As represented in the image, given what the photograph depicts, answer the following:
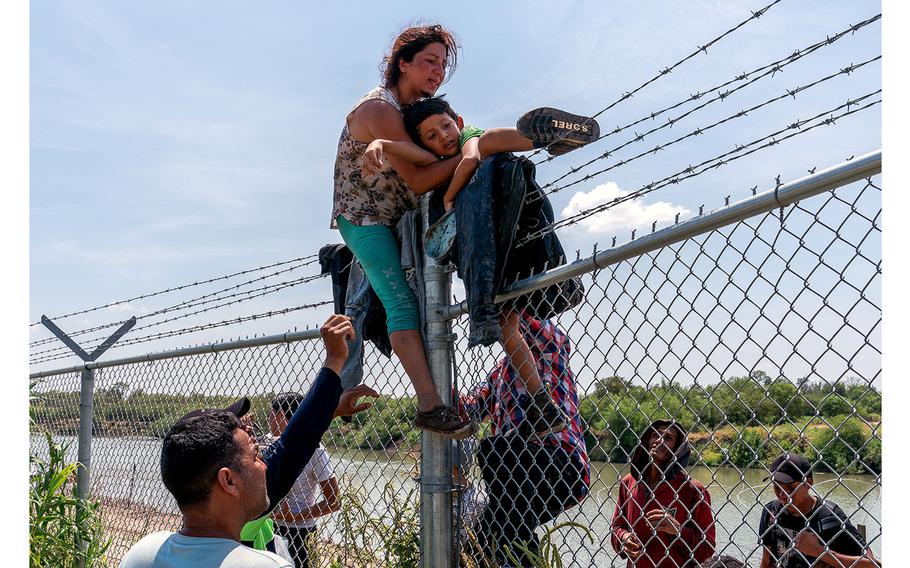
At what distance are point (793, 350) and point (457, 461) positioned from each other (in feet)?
5.33

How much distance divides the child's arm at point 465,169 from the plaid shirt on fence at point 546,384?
1.82 feet

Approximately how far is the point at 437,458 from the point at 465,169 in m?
1.09

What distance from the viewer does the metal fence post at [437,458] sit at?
3.12 metres

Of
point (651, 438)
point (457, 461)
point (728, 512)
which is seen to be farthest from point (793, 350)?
point (728, 512)

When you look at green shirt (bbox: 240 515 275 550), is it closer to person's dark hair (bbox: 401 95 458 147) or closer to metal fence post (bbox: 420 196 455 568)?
metal fence post (bbox: 420 196 455 568)

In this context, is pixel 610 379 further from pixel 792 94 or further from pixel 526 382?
pixel 792 94

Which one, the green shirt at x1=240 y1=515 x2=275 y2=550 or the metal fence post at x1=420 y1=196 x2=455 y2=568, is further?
the green shirt at x1=240 y1=515 x2=275 y2=550

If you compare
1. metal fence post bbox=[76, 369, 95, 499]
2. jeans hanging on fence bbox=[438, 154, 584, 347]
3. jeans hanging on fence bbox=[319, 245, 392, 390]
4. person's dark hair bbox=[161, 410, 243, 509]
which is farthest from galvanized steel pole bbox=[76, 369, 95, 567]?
jeans hanging on fence bbox=[438, 154, 584, 347]

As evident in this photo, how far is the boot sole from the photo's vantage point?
294 cm

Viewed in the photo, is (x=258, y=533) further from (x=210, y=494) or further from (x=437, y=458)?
(x=210, y=494)

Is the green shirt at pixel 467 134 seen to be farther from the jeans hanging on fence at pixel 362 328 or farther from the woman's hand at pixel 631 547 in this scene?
the woman's hand at pixel 631 547

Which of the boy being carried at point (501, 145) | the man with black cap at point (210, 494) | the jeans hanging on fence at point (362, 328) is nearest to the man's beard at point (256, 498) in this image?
the man with black cap at point (210, 494)

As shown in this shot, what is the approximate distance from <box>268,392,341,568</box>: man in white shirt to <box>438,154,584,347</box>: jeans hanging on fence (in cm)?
184

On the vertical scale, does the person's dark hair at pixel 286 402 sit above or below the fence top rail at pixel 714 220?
below
